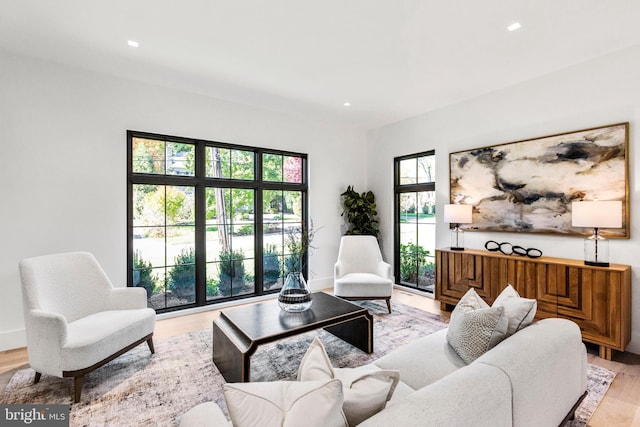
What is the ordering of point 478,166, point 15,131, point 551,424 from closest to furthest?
point 551,424 < point 15,131 < point 478,166

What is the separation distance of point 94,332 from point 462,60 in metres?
4.02

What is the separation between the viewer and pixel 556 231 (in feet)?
10.8

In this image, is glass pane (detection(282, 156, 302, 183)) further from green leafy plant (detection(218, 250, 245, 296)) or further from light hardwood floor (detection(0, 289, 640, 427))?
light hardwood floor (detection(0, 289, 640, 427))

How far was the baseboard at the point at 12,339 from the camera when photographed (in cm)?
292

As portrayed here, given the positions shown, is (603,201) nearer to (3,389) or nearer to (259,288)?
(259,288)

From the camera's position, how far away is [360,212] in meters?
5.29

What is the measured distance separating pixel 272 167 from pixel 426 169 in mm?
2393

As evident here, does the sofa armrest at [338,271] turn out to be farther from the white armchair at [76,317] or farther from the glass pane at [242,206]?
the white armchair at [76,317]

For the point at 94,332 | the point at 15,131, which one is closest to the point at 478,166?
the point at 94,332

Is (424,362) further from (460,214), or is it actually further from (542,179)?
(542,179)

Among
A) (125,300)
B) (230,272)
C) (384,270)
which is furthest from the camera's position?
(230,272)

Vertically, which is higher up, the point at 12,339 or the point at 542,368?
the point at 542,368

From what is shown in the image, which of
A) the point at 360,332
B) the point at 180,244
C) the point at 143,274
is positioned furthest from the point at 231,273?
the point at 360,332

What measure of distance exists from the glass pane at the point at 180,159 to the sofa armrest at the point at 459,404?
3746mm
